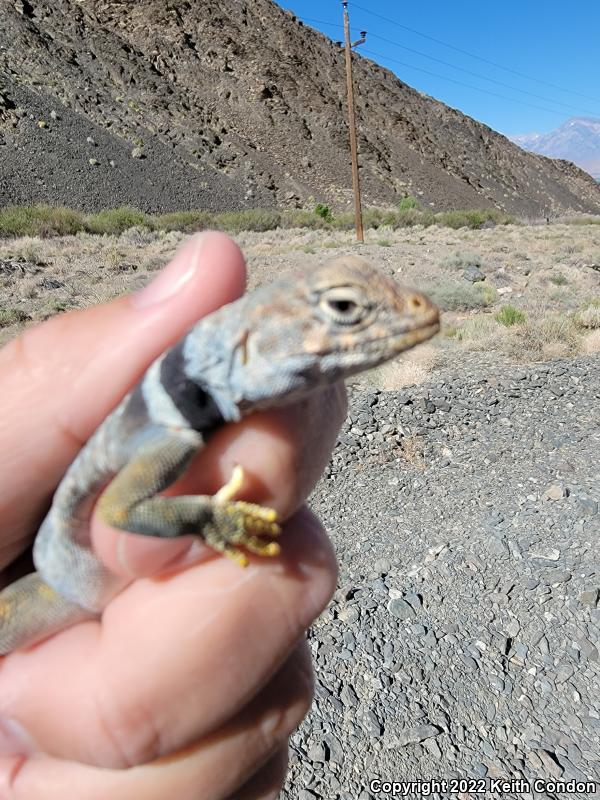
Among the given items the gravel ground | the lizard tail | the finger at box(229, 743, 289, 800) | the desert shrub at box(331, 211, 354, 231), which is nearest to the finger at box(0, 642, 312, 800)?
the finger at box(229, 743, 289, 800)

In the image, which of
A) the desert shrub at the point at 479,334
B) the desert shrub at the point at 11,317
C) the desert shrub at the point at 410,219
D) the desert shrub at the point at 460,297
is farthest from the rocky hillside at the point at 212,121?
the desert shrub at the point at 479,334

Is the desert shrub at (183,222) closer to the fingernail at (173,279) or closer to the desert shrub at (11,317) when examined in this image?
the desert shrub at (11,317)

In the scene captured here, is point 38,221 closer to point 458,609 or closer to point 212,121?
Result: point 212,121

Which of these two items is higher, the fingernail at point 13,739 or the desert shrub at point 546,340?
the fingernail at point 13,739

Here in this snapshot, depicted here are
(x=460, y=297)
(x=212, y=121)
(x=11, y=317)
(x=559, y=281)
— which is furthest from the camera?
(x=212, y=121)

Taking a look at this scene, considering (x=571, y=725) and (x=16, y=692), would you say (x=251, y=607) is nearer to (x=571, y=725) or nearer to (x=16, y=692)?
(x=16, y=692)

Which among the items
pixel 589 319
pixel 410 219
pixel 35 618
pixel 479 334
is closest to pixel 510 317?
pixel 479 334
